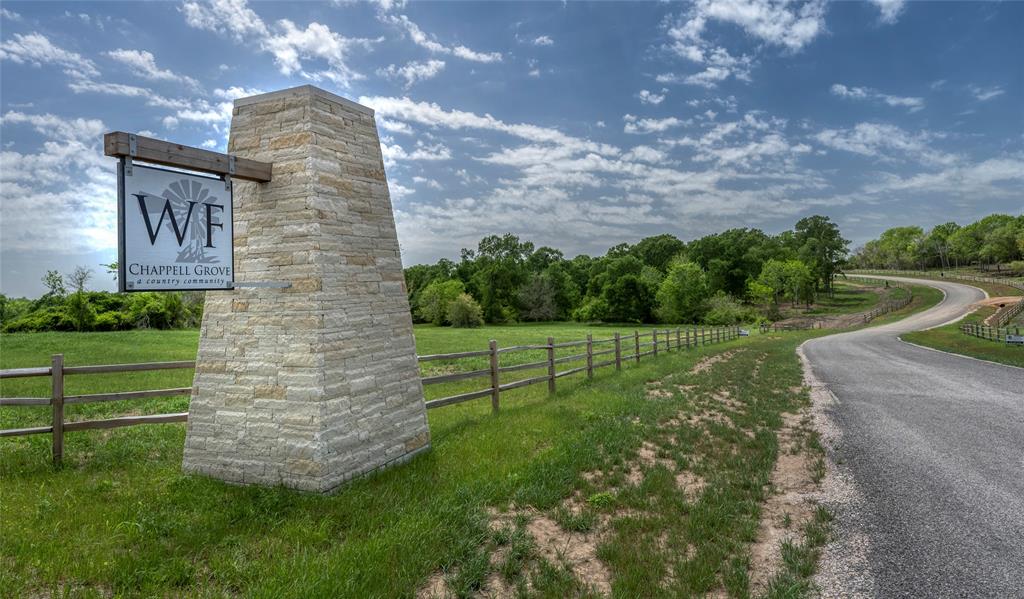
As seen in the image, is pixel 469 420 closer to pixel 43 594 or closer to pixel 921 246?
pixel 43 594

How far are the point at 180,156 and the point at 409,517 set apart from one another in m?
3.92

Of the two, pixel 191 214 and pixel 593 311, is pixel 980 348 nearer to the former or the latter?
pixel 191 214

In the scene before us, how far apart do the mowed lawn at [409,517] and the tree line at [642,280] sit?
1941 inches

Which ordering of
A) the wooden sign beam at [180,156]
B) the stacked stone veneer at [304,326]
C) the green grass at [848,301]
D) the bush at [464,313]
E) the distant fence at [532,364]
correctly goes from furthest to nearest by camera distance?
the green grass at [848,301] < the bush at [464,313] < the distant fence at [532,364] < the stacked stone veneer at [304,326] < the wooden sign beam at [180,156]

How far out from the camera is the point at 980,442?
6.01 meters

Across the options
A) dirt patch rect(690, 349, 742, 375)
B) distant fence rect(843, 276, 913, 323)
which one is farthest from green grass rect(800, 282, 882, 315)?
dirt patch rect(690, 349, 742, 375)

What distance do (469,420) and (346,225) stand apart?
12.3ft

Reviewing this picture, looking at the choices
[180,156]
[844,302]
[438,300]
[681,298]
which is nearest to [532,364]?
[180,156]

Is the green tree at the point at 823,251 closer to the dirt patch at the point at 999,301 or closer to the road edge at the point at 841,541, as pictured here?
the dirt patch at the point at 999,301

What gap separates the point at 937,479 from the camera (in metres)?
4.79

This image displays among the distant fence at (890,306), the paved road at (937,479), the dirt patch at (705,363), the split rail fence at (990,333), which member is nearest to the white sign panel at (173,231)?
the paved road at (937,479)

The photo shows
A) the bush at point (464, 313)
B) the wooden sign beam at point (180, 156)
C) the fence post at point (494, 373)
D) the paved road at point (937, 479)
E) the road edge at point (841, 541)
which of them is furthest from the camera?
the bush at point (464, 313)

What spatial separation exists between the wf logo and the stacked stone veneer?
472 millimetres

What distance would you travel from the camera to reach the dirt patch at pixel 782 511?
10.9ft
